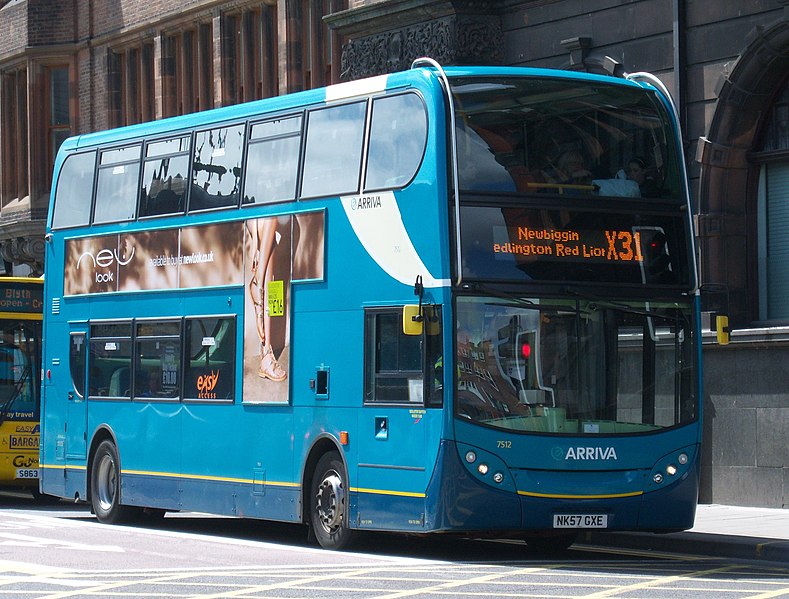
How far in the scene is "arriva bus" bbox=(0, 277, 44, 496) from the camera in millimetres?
23062

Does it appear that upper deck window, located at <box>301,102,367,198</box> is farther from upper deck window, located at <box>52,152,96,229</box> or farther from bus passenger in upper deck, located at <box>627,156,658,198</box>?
A: upper deck window, located at <box>52,152,96,229</box>

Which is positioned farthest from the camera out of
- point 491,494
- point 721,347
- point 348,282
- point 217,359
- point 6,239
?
point 6,239

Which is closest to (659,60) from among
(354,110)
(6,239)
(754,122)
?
(754,122)

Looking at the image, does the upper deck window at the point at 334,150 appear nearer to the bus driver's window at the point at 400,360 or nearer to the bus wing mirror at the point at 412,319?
the bus driver's window at the point at 400,360

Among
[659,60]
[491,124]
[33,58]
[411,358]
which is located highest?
[33,58]

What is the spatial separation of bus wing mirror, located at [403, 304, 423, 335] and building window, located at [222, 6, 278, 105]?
52.2 ft

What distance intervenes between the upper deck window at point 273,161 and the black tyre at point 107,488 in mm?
3984

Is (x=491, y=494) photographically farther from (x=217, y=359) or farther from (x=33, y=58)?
(x=33, y=58)

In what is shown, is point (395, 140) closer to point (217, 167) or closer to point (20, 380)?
point (217, 167)

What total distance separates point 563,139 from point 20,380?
11.0 meters

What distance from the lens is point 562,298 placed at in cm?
1446

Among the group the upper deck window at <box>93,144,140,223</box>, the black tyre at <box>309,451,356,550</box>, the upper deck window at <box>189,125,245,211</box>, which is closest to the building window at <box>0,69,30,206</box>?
the upper deck window at <box>93,144,140,223</box>

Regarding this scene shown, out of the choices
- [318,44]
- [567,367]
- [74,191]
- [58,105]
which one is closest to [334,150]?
A: [567,367]

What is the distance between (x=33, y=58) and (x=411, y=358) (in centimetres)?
2336
